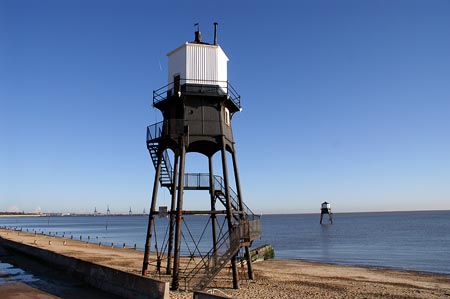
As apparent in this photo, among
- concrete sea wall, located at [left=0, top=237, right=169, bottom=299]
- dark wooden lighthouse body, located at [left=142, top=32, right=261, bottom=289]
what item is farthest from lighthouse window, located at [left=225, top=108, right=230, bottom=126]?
concrete sea wall, located at [left=0, top=237, right=169, bottom=299]

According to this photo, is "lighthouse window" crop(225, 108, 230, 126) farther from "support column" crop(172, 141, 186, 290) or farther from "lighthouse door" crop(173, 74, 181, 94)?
"support column" crop(172, 141, 186, 290)

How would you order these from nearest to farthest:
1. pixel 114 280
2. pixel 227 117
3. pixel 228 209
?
pixel 114 280 → pixel 228 209 → pixel 227 117

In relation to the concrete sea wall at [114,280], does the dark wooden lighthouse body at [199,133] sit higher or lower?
higher

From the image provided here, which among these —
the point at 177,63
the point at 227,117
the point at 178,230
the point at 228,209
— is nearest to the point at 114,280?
the point at 178,230

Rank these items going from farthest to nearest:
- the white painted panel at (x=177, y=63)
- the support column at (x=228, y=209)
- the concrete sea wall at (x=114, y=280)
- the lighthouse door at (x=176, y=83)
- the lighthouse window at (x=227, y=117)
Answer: the lighthouse window at (x=227, y=117) < the white painted panel at (x=177, y=63) < the lighthouse door at (x=176, y=83) < the support column at (x=228, y=209) < the concrete sea wall at (x=114, y=280)

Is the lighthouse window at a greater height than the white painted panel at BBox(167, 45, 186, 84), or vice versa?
the white painted panel at BBox(167, 45, 186, 84)

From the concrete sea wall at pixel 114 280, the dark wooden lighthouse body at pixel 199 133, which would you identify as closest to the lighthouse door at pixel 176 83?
the dark wooden lighthouse body at pixel 199 133

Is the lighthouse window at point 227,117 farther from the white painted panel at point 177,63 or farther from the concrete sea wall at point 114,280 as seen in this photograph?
the concrete sea wall at point 114,280

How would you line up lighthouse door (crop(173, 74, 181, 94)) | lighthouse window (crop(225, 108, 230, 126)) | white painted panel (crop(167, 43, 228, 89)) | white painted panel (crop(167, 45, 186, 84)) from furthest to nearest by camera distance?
1. lighthouse window (crop(225, 108, 230, 126))
2. white painted panel (crop(167, 45, 186, 84))
3. white painted panel (crop(167, 43, 228, 89))
4. lighthouse door (crop(173, 74, 181, 94))

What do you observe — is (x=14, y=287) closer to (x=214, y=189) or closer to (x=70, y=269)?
(x=70, y=269)

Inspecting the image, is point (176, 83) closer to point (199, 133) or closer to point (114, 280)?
point (199, 133)

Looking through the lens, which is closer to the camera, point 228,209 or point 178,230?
point 178,230

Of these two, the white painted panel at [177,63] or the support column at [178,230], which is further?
the white painted panel at [177,63]

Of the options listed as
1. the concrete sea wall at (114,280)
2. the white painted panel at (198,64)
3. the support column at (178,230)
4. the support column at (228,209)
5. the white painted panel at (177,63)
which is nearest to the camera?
the concrete sea wall at (114,280)
